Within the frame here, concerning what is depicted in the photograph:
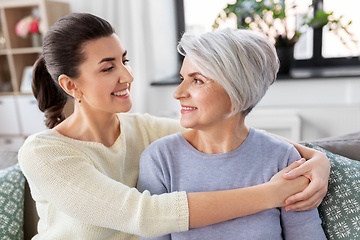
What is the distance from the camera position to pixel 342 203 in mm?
1153

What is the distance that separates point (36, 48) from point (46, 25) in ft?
0.96

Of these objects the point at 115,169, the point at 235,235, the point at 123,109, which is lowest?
the point at 235,235

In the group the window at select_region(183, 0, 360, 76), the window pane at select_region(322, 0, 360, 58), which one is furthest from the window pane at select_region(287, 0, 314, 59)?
the window pane at select_region(322, 0, 360, 58)

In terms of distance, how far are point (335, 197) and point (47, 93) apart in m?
1.27

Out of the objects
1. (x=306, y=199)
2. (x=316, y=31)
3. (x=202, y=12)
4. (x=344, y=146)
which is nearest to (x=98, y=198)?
(x=306, y=199)

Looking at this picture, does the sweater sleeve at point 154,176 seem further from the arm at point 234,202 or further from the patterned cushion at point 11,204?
the patterned cushion at point 11,204

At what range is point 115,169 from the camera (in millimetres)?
1312

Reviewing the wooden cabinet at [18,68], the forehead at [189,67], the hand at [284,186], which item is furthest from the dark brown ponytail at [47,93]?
the wooden cabinet at [18,68]

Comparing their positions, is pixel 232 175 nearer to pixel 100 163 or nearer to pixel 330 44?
pixel 100 163

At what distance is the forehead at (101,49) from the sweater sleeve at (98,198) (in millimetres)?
378

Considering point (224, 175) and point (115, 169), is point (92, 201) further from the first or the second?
point (224, 175)

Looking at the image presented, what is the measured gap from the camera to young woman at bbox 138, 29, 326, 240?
1.04 metres

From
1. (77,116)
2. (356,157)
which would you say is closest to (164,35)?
(77,116)

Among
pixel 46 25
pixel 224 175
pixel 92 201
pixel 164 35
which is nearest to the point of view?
pixel 92 201
